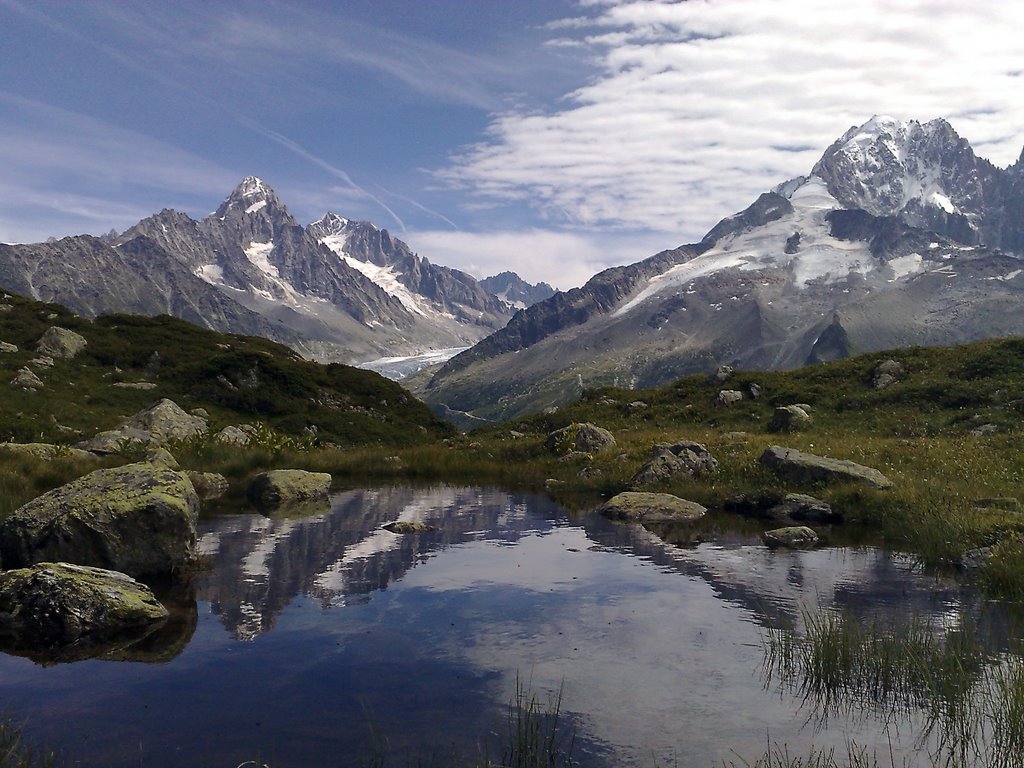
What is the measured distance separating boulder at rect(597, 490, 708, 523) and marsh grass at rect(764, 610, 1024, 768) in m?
11.9

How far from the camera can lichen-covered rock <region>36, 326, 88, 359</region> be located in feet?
210

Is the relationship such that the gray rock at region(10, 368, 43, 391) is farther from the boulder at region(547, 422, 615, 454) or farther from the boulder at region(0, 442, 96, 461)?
the boulder at region(547, 422, 615, 454)

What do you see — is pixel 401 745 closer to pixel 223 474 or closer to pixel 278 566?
Answer: pixel 278 566

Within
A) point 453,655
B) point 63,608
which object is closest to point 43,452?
point 63,608

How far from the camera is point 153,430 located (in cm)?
4425

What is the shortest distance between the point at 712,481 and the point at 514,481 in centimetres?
1022

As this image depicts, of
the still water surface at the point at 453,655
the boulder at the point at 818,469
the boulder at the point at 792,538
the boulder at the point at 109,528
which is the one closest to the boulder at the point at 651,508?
the still water surface at the point at 453,655

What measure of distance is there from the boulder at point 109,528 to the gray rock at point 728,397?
37.9 m

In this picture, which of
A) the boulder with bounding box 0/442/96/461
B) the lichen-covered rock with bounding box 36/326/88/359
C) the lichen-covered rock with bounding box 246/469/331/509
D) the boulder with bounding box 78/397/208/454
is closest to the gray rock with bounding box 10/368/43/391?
the lichen-covered rock with bounding box 36/326/88/359

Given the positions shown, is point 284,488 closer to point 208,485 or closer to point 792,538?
point 208,485

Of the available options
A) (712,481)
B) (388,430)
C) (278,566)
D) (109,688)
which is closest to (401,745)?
(109,688)

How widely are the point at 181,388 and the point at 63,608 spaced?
53.0 m

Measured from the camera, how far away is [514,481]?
3584 cm

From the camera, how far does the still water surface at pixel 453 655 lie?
10039 mm
